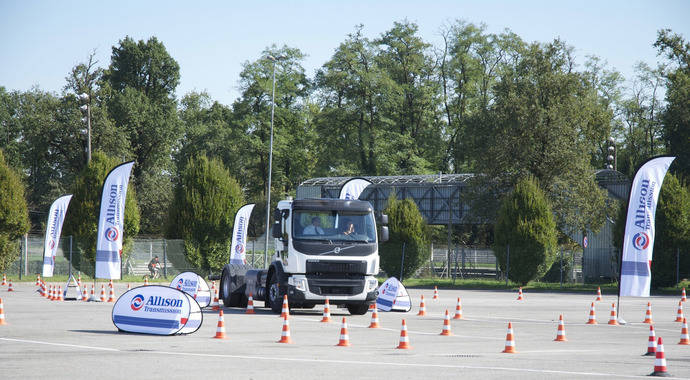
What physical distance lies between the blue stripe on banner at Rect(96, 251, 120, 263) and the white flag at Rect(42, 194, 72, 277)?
1132 cm

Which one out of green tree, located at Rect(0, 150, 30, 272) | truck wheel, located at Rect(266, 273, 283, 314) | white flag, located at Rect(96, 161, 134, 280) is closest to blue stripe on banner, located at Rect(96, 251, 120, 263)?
white flag, located at Rect(96, 161, 134, 280)

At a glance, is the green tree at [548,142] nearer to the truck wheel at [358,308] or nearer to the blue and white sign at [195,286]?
the truck wheel at [358,308]

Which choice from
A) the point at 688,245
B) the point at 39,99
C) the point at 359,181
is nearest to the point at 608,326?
the point at 359,181

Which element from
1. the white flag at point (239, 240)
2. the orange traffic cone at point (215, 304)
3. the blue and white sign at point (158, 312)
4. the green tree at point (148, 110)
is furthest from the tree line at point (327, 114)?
the blue and white sign at point (158, 312)

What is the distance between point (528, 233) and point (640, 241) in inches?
954

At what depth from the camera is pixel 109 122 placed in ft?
212

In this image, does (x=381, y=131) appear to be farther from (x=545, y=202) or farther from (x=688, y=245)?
(x=688, y=245)

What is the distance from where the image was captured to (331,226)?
2198 cm

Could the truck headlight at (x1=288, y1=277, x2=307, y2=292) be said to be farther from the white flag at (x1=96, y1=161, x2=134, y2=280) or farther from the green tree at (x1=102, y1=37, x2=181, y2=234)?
the green tree at (x1=102, y1=37, x2=181, y2=234)

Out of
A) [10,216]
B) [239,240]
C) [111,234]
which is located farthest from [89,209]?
[111,234]

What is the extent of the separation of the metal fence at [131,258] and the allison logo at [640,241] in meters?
30.3

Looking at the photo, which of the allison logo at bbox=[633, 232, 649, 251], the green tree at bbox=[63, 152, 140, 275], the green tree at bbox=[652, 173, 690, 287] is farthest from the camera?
the green tree at bbox=[63, 152, 140, 275]

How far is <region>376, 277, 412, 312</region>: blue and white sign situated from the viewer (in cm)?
2430

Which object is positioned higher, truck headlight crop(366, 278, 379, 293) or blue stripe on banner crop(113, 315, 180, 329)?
truck headlight crop(366, 278, 379, 293)
